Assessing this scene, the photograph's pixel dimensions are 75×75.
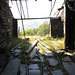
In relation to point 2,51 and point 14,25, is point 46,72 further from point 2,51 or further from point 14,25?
point 14,25

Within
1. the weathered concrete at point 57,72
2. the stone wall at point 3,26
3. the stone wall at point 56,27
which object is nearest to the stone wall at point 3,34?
the stone wall at point 3,26

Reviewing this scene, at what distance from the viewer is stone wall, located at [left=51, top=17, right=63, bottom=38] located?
46.9 ft

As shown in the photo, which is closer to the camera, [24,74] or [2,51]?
[24,74]

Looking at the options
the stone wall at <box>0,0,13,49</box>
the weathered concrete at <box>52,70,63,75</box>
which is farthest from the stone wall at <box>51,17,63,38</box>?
the weathered concrete at <box>52,70,63,75</box>

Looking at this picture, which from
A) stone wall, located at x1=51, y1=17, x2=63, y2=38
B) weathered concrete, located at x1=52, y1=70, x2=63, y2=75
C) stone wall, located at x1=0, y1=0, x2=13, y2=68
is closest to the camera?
weathered concrete, located at x1=52, y1=70, x2=63, y2=75

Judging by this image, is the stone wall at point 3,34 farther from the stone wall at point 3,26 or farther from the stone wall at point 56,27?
the stone wall at point 56,27

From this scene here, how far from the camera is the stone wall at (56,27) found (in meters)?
14.3

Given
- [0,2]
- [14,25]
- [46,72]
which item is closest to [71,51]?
[46,72]

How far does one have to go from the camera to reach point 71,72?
3.50 m

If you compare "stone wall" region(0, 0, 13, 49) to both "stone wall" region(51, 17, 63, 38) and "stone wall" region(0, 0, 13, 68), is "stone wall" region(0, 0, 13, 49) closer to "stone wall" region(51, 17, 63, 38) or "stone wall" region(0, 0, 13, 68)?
"stone wall" region(0, 0, 13, 68)

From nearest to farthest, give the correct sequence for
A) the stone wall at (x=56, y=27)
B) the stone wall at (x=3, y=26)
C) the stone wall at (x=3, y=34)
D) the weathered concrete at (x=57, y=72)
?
the weathered concrete at (x=57, y=72)
the stone wall at (x=3, y=34)
the stone wall at (x=3, y=26)
the stone wall at (x=56, y=27)

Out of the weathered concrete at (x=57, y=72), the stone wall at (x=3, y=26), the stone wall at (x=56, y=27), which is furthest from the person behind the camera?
the stone wall at (x=56, y=27)

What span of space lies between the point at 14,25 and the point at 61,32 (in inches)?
276

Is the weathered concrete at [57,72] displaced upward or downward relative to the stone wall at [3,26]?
downward
